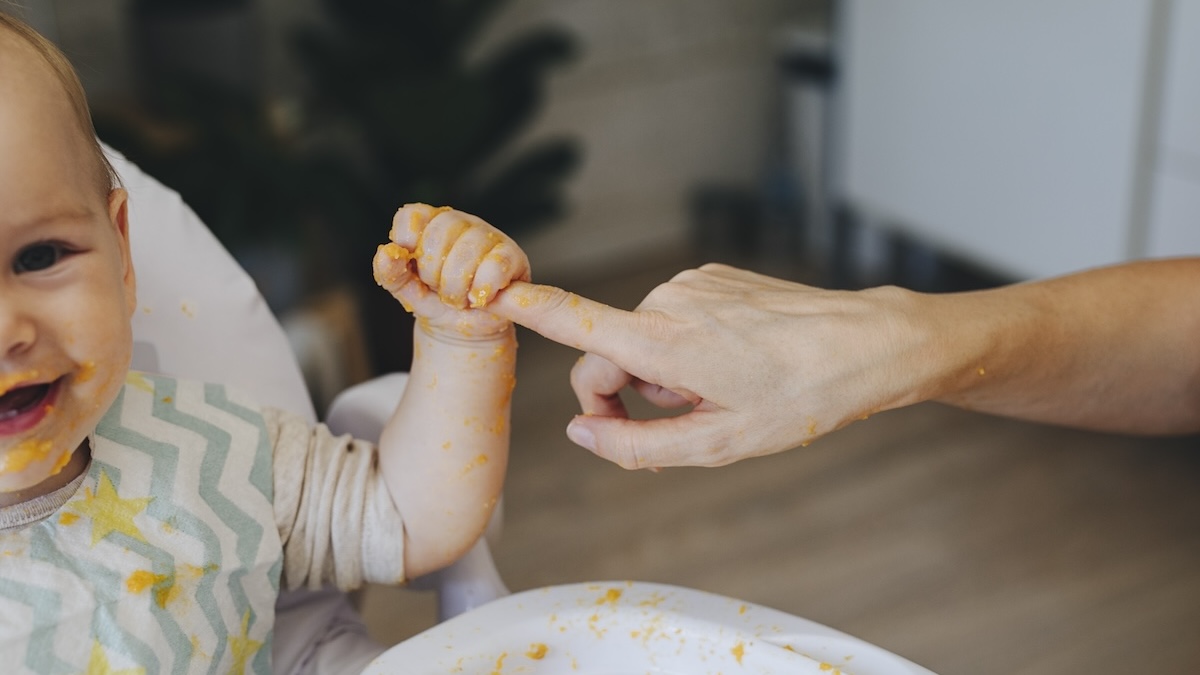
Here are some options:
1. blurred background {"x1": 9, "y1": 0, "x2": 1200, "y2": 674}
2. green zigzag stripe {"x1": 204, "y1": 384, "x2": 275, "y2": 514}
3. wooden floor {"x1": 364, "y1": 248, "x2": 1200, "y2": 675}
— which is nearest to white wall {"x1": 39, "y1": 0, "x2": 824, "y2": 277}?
blurred background {"x1": 9, "y1": 0, "x2": 1200, "y2": 674}

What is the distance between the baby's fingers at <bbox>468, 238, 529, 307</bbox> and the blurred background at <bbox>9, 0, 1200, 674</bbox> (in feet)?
3.53

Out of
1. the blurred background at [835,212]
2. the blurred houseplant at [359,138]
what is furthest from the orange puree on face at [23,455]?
the blurred houseplant at [359,138]

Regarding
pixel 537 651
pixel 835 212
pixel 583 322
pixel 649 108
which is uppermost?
pixel 583 322

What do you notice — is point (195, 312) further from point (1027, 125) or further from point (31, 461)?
point (1027, 125)

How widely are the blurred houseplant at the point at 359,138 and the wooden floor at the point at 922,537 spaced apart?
0.46 meters

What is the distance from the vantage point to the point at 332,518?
2.77ft

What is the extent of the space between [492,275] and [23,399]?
11.1 inches

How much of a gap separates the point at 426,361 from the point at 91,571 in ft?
0.83

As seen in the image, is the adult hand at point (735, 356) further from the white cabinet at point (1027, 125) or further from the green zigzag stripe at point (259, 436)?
the white cabinet at point (1027, 125)

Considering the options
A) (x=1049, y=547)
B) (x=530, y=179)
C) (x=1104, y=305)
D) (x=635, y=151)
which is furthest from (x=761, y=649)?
(x=635, y=151)

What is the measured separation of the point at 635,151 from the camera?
2.90m

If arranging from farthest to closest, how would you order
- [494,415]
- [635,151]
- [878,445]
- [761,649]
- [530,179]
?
1. [635,151]
2. [530,179]
3. [878,445]
4. [494,415]
5. [761,649]

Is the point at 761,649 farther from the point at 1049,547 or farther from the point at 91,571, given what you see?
the point at 1049,547

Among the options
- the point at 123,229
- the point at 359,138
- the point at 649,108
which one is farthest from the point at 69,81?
the point at 649,108
